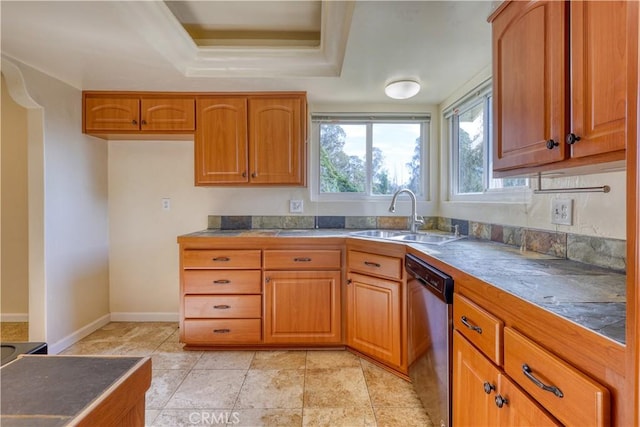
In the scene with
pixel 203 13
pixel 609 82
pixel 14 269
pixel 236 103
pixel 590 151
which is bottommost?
pixel 14 269

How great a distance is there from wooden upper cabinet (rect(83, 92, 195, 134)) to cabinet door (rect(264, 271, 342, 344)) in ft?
4.96

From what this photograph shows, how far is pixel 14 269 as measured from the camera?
9.30 feet

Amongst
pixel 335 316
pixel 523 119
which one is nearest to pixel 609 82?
pixel 523 119

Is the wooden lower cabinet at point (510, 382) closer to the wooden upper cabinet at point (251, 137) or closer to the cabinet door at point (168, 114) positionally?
the wooden upper cabinet at point (251, 137)

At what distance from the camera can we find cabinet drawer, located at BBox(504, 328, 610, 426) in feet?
1.97

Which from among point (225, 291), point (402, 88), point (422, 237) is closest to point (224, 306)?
point (225, 291)

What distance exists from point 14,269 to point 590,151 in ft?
13.9

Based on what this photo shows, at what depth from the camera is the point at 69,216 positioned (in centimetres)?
237

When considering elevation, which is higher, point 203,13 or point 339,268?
point 203,13

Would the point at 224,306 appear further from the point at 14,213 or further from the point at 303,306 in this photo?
the point at 14,213

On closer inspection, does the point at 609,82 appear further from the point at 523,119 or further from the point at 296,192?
the point at 296,192

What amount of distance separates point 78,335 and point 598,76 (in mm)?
3500

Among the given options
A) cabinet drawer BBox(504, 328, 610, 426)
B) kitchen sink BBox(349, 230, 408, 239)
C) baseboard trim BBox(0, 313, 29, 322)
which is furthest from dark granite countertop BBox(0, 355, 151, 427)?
baseboard trim BBox(0, 313, 29, 322)

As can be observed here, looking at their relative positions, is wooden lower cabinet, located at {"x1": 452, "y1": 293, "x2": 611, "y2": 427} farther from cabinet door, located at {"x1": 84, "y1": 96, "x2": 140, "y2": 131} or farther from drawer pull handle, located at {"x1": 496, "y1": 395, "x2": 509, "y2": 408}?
cabinet door, located at {"x1": 84, "y1": 96, "x2": 140, "y2": 131}
